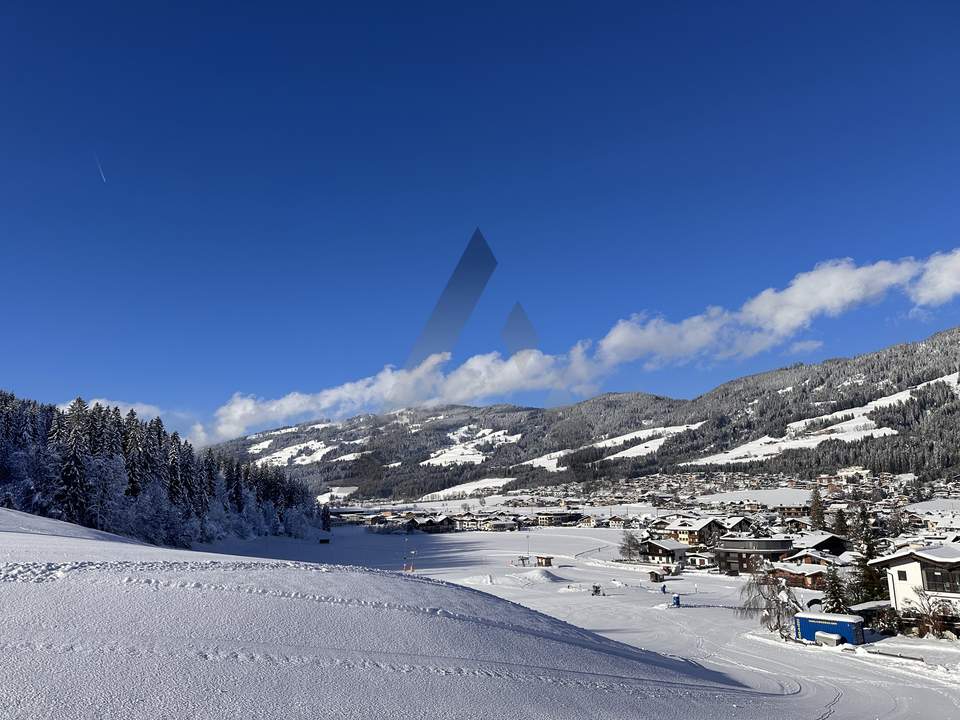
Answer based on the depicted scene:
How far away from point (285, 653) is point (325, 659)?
74cm

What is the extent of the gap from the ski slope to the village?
850 inches

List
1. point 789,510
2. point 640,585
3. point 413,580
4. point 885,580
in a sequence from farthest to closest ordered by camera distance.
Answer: point 789,510, point 640,585, point 885,580, point 413,580

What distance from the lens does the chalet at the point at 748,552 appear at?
2677 inches

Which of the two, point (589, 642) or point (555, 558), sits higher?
point (589, 642)

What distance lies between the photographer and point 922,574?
35375 millimetres

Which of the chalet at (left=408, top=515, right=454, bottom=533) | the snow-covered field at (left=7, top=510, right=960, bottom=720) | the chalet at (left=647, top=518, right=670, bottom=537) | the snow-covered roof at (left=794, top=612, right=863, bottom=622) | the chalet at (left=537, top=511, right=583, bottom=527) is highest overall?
the snow-covered field at (left=7, top=510, right=960, bottom=720)

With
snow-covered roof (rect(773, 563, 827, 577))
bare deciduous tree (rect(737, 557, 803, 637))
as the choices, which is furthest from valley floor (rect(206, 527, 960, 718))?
snow-covered roof (rect(773, 563, 827, 577))

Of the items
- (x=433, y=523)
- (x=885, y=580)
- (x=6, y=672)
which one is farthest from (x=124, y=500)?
(x=433, y=523)

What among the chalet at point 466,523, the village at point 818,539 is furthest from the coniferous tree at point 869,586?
the chalet at point 466,523

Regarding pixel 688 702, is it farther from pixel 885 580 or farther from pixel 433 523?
pixel 433 523

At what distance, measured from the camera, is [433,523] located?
14750 cm

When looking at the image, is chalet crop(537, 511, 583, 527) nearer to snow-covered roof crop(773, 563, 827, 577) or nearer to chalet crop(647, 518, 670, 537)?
chalet crop(647, 518, 670, 537)

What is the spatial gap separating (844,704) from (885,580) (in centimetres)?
2480

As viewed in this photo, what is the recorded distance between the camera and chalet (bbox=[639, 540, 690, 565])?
76.7 m
